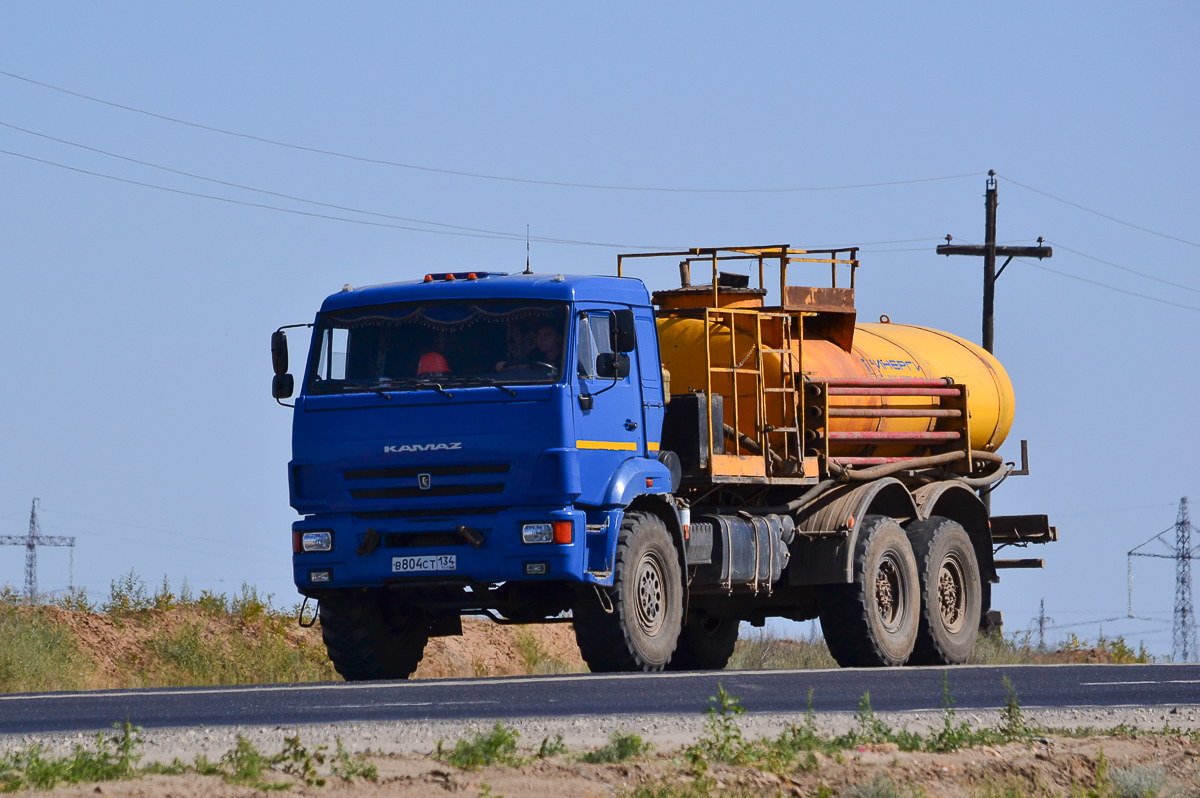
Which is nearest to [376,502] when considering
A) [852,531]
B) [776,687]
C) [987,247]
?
[776,687]

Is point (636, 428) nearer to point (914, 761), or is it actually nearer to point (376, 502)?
point (376, 502)

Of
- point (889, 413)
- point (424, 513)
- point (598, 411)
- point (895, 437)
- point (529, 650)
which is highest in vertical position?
point (889, 413)

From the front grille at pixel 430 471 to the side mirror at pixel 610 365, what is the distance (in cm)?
114

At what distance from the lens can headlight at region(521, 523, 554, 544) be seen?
1440cm

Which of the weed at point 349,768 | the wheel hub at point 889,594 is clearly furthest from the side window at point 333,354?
the weed at point 349,768

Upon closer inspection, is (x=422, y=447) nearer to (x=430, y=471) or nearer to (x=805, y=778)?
(x=430, y=471)

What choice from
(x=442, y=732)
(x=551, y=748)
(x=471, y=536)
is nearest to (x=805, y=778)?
(x=551, y=748)

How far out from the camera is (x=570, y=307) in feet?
48.8

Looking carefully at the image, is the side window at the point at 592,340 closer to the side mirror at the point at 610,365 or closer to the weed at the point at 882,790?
the side mirror at the point at 610,365

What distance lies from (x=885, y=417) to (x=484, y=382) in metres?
6.35

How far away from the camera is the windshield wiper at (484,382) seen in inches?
569

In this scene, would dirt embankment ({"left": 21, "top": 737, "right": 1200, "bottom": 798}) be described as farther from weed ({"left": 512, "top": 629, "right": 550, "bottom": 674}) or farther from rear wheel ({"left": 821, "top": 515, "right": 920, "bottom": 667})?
weed ({"left": 512, "top": 629, "right": 550, "bottom": 674})

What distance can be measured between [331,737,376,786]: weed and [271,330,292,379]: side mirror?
Result: 7166 millimetres

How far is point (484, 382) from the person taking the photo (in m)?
14.6
